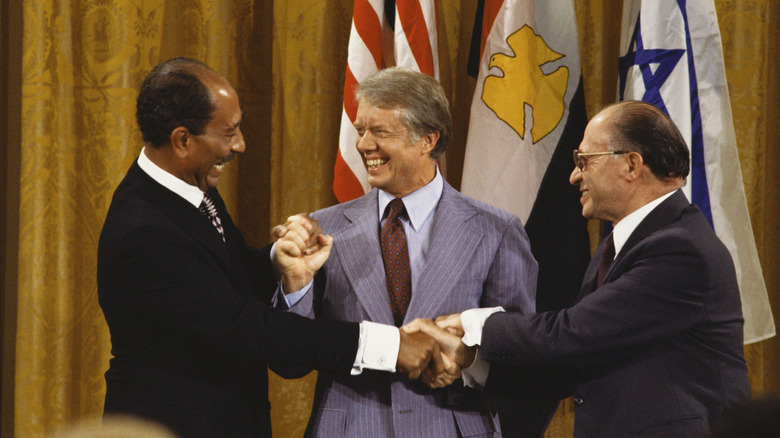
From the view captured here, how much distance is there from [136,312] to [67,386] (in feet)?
6.00

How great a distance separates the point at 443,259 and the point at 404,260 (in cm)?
11

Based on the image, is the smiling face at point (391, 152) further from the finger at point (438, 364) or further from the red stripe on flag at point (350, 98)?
the red stripe on flag at point (350, 98)

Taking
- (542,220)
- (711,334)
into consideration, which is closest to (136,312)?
(711,334)

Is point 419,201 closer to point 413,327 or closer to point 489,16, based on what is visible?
point 413,327

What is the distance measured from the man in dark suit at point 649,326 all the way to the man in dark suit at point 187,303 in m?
0.29

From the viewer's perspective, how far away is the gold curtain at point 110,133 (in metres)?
3.47

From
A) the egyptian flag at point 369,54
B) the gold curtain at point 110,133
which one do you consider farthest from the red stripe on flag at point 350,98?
the gold curtain at point 110,133

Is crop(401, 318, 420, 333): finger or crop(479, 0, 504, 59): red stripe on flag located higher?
crop(479, 0, 504, 59): red stripe on flag

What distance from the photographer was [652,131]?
7.19ft

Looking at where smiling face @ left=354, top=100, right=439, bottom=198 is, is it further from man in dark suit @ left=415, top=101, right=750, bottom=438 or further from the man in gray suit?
man in dark suit @ left=415, top=101, right=750, bottom=438

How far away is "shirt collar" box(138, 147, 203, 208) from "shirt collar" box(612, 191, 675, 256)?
1156mm

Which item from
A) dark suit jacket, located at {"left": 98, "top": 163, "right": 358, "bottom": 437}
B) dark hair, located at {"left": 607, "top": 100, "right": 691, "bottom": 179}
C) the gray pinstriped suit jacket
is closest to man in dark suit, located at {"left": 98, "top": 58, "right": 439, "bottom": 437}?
dark suit jacket, located at {"left": 98, "top": 163, "right": 358, "bottom": 437}

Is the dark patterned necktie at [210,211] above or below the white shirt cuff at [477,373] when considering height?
above

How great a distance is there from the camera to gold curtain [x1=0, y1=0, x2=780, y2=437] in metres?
3.47
